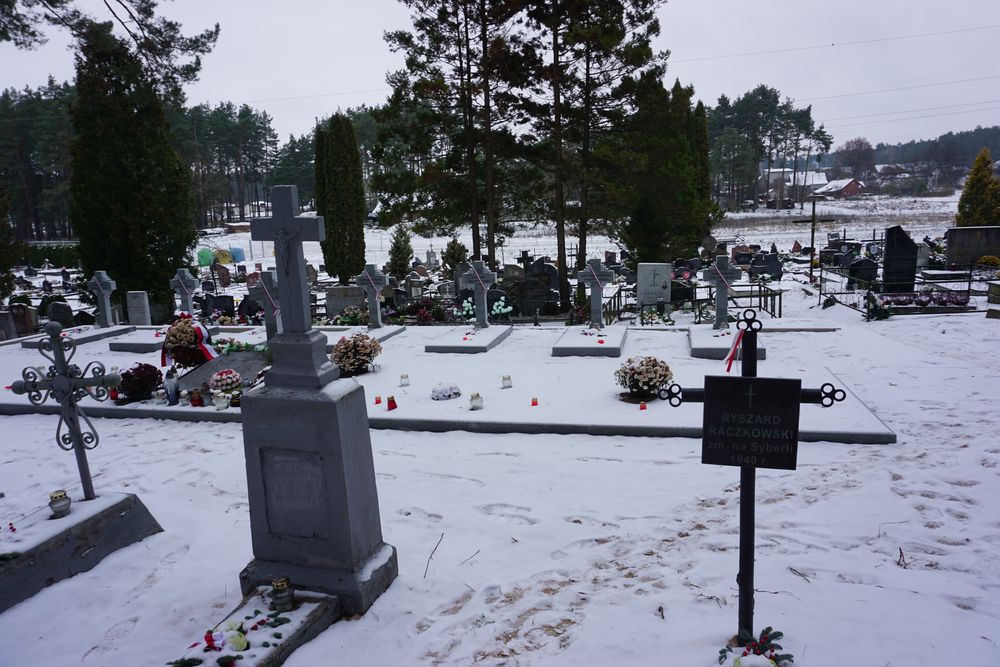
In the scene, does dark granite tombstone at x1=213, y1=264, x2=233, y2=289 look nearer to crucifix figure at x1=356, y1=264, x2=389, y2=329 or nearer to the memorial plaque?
crucifix figure at x1=356, y1=264, x2=389, y2=329

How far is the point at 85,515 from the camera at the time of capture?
4.53m

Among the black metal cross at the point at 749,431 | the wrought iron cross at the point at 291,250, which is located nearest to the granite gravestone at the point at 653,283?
the wrought iron cross at the point at 291,250

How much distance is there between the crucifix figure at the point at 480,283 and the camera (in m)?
13.5

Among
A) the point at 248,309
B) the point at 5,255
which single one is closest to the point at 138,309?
the point at 248,309

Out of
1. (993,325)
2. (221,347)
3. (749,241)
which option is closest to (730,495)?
(221,347)

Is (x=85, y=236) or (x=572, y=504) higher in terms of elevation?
(x=85, y=236)

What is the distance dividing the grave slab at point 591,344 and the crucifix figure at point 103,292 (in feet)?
36.3

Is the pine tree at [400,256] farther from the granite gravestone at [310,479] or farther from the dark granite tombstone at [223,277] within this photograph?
the granite gravestone at [310,479]

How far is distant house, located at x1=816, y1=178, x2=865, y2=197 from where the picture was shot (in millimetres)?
86438

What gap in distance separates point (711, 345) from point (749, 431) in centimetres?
776

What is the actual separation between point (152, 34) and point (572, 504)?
848 cm

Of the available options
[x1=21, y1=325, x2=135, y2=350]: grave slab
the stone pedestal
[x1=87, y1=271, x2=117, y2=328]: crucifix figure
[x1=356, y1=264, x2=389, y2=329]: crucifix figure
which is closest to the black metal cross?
the stone pedestal

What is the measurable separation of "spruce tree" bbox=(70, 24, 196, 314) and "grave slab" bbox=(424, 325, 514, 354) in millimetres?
11160

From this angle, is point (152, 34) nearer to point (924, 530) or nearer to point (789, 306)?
point (924, 530)
